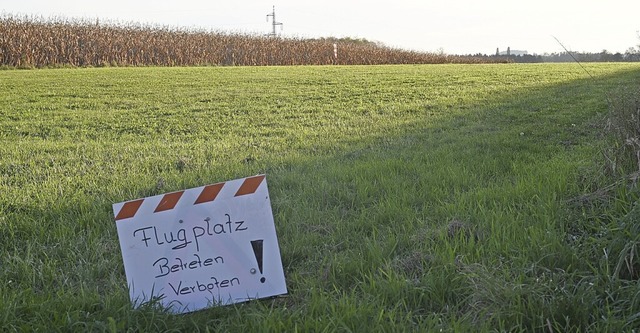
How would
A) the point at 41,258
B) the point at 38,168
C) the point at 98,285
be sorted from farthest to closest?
the point at 38,168, the point at 41,258, the point at 98,285

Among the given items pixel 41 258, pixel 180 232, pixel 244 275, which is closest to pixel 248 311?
pixel 244 275

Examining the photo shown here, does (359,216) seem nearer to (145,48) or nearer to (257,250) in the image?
(257,250)

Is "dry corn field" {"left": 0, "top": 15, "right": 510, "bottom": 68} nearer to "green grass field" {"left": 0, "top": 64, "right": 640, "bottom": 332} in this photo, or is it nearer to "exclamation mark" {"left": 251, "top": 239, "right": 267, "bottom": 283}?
"green grass field" {"left": 0, "top": 64, "right": 640, "bottom": 332}

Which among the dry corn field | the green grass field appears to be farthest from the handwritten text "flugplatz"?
the dry corn field

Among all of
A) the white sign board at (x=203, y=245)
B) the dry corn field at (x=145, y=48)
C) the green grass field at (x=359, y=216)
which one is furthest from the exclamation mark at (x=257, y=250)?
the dry corn field at (x=145, y=48)

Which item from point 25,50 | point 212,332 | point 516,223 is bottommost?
point 212,332

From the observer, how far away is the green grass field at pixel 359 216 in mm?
2207

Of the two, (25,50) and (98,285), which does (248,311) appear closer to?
(98,285)

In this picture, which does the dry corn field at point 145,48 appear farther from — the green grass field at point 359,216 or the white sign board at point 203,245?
the white sign board at point 203,245

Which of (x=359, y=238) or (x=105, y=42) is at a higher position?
(x=105, y=42)

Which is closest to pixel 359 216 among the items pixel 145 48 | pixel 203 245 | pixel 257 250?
pixel 257 250

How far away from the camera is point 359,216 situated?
3.45 metres

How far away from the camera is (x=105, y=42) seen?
79.3 ft

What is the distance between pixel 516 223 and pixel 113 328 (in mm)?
2131
